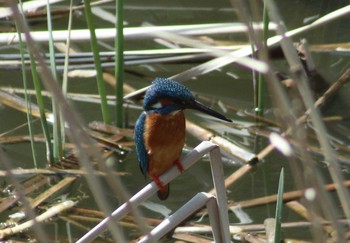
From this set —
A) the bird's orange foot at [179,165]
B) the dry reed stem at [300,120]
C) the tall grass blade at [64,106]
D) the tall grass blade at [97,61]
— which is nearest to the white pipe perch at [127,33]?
the tall grass blade at [97,61]

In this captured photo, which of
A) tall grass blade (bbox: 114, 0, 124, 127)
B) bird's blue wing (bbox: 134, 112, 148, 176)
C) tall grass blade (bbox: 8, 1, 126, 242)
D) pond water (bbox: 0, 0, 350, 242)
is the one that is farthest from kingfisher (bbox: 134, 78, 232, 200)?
tall grass blade (bbox: 8, 1, 126, 242)

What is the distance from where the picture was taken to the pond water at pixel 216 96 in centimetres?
415

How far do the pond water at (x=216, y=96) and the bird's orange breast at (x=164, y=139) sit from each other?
85 centimetres

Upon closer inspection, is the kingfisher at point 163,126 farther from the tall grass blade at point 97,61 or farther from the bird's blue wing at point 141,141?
the tall grass blade at point 97,61

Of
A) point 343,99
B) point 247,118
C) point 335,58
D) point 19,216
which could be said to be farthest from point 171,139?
point 335,58

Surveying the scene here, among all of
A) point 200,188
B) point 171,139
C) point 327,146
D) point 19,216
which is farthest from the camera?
point 200,188

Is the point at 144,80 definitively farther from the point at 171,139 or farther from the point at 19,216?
the point at 171,139

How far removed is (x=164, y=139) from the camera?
2.99 metres

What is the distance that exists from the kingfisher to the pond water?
81 cm

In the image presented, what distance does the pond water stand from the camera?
4148 mm

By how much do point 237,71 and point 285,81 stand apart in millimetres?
465

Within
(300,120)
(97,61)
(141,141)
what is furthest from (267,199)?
(97,61)

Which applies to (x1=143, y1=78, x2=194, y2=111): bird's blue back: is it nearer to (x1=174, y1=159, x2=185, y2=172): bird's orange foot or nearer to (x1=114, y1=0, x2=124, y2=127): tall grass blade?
(x1=174, y1=159, x2=185, y2=172): bird's orange foot

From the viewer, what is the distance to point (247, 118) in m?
4.74
